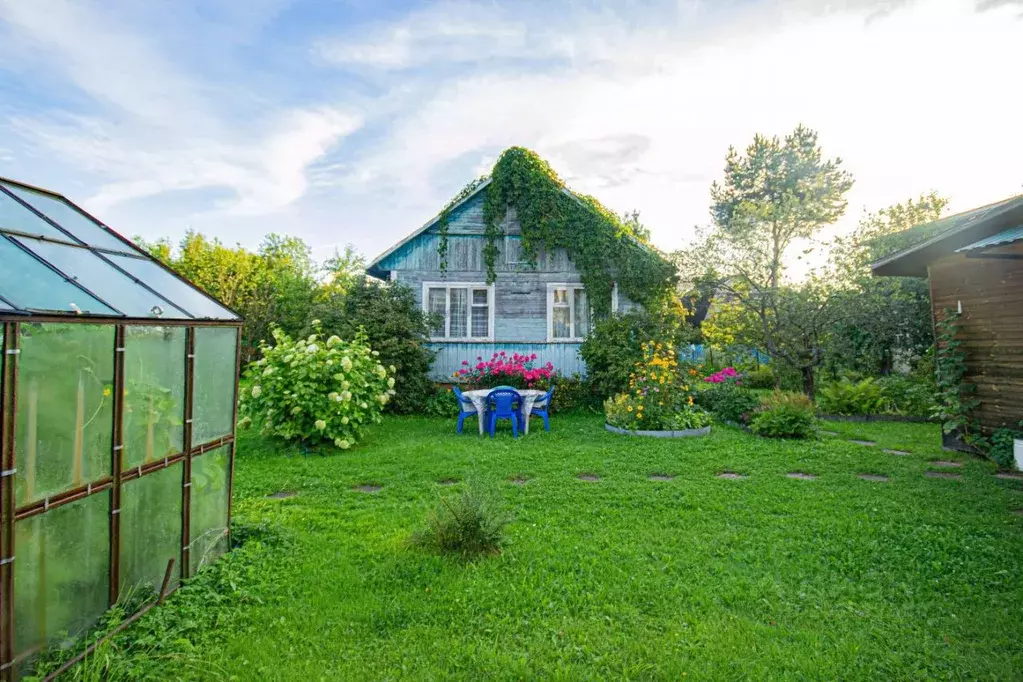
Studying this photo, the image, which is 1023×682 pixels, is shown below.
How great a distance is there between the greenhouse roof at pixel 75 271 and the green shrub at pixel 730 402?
9308 millimetres

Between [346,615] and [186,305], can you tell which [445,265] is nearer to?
[186,305]

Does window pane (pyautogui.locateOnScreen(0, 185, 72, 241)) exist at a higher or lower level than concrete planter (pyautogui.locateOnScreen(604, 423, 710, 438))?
higher

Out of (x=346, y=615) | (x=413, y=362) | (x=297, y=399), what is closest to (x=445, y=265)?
(x=413, y=362)

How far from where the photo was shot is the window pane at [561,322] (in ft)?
45.7

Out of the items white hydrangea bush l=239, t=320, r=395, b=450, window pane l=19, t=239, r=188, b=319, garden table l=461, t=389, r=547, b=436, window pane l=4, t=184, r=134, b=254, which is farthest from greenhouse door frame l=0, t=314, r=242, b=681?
garden table l=461, t=389, r=547, b=436

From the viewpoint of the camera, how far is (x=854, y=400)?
1144cm

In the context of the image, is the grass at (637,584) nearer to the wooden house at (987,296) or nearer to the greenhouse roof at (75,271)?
the wooden house at (987,296)

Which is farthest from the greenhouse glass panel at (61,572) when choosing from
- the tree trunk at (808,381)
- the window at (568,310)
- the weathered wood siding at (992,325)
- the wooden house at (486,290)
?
the tree trunk at (808,381)

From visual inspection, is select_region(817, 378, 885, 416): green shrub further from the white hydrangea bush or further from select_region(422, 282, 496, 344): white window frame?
the white hydrangea bush

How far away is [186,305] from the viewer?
3898 mm

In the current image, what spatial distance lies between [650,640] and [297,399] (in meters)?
6.48

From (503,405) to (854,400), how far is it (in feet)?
24.7

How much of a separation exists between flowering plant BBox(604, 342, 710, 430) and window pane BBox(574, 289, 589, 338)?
3616 mm

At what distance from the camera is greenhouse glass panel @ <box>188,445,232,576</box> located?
387cm
